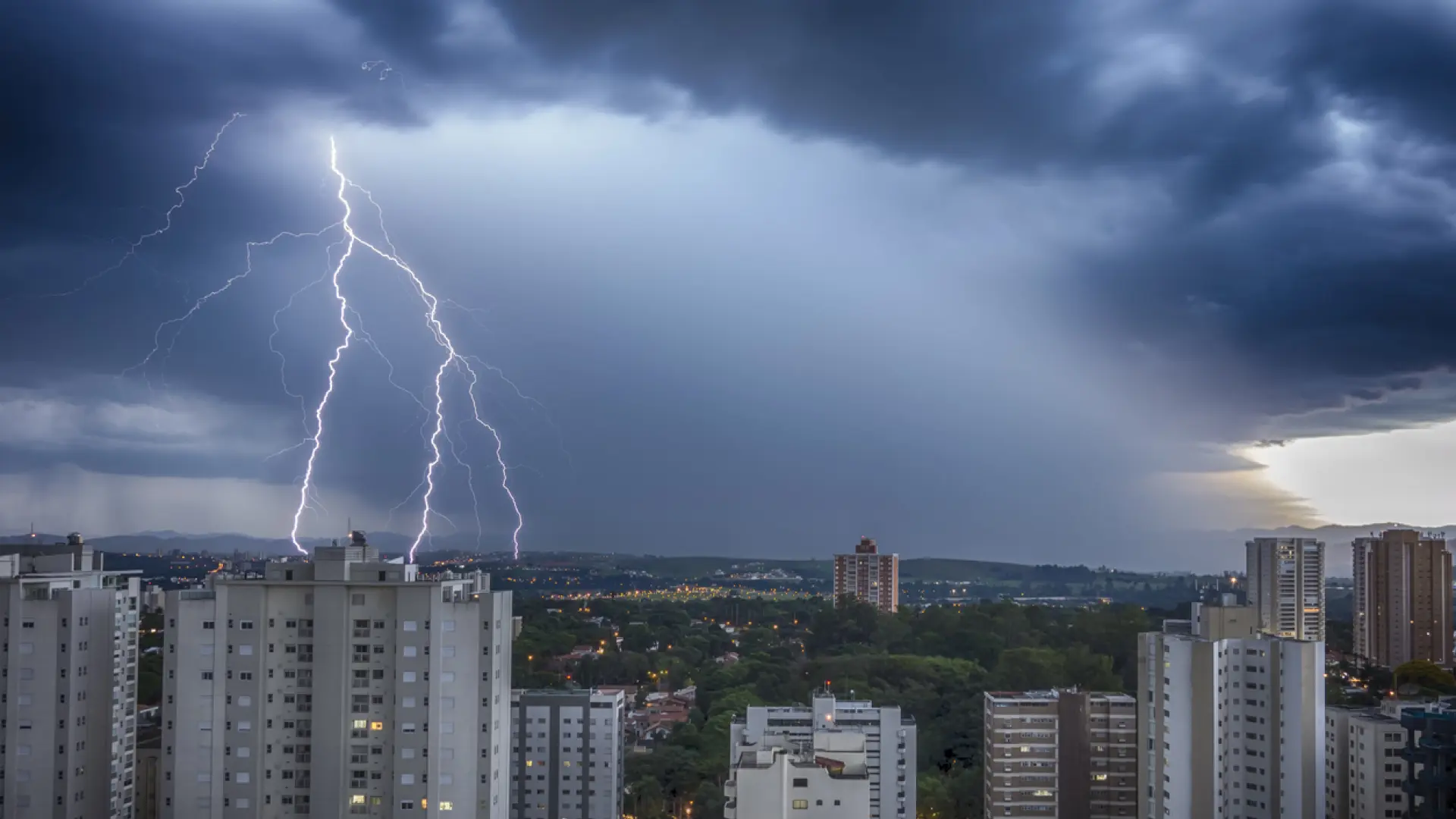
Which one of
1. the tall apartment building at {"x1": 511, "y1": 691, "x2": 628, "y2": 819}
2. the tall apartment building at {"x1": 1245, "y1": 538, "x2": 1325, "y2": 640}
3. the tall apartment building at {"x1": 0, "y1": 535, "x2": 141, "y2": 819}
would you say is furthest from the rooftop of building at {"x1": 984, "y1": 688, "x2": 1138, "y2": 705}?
the tall apartment building at {"x1": 1245, "y1": 538, "x2": 1325, "y2": 640}

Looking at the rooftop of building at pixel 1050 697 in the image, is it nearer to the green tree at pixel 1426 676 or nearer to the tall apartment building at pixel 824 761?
the tall apartment building at pixel 824 761

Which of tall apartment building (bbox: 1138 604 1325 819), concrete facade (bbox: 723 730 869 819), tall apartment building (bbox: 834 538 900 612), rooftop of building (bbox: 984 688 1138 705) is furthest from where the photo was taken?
tall apartment building (bbox: 834 538 900 612)

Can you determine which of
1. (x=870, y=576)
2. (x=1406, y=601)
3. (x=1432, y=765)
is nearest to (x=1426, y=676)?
(x=1406, y=601)

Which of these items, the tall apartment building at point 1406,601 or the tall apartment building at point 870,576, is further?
the tall apartment building at point 870,576

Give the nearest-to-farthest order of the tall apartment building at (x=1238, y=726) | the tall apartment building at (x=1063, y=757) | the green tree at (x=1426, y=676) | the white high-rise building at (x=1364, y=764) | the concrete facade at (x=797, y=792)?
the concrete facade at (x=797, y=792)
the tall apartment building at (x=1238, y=726)
the white high-rise building at (x=1364, y=764)
the tall apartment building at (x=1063, y=757)
the green tree at (x=1426, y=676)

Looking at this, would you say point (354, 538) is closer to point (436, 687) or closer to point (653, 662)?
point (436, 687)

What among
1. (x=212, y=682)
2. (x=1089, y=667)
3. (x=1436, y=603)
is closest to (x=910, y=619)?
(x=1089, y=667)

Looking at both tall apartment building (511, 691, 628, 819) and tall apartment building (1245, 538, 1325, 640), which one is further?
tall apartment building (1245, 538, 1325, 640)

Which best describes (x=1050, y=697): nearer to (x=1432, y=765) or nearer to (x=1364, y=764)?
(x=1364, y=764)

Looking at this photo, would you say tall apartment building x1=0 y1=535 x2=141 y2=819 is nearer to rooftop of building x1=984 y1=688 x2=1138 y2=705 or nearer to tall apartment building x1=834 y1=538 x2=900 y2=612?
rooftop of building x1=984 y1=688 x2=1138 y2=705

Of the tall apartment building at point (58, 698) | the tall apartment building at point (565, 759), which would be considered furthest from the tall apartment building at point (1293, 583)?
the tall apartment building at point (58, 698)
